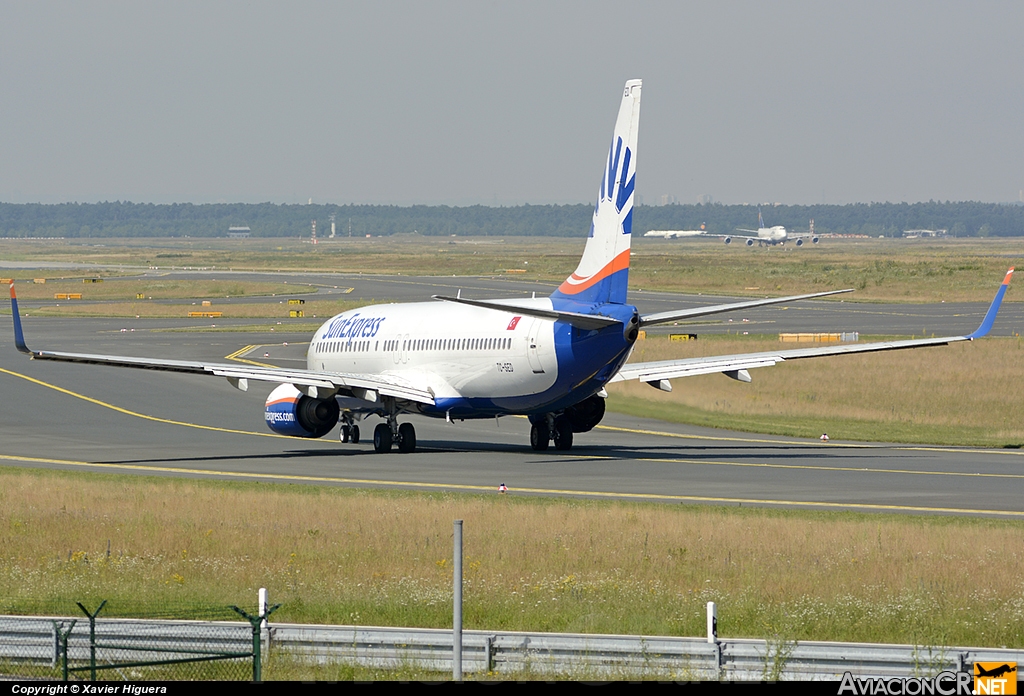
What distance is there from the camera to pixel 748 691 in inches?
591

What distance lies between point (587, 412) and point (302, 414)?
937 centimetres

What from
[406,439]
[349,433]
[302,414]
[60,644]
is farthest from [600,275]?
[60,644]

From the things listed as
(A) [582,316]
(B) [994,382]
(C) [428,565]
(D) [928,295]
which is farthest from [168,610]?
(D) [928,295]

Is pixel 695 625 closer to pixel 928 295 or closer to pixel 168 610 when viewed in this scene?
pixel 168 610

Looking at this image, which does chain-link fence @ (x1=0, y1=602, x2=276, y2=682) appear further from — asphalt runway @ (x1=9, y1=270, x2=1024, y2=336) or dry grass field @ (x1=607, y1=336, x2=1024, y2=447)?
asphalt runway @ (x1=9, y1=270, x2=1024, y2=336)

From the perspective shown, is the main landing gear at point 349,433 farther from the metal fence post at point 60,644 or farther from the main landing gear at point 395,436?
the metal fence post at point 60,644

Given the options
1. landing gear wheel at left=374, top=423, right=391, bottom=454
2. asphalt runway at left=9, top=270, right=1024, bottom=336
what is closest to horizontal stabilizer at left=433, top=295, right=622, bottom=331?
landing gear wheel at left=374, top=423, right=391, bottom=454

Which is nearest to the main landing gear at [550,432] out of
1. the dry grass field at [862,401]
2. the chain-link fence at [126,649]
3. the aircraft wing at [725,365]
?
the aircraft wing at [725,365]

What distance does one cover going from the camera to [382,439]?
47.3 meters

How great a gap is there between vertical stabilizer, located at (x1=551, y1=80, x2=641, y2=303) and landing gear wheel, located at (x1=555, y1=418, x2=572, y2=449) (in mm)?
6570

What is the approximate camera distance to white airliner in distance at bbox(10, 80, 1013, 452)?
41.2 metres

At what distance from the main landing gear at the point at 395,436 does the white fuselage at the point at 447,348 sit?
158 centimetres

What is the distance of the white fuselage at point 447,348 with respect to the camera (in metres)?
43.0

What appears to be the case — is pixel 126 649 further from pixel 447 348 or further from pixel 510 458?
pixel 447 348
